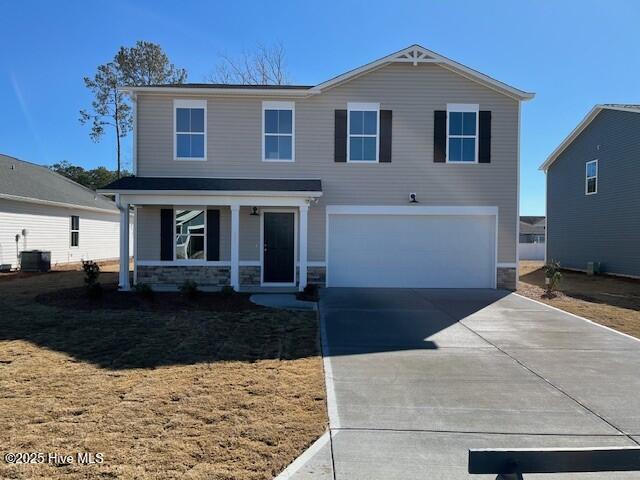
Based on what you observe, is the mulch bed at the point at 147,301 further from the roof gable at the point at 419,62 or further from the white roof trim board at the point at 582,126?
the white roof trim board at the point at 582,126

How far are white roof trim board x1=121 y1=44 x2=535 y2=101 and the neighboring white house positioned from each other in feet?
29.4

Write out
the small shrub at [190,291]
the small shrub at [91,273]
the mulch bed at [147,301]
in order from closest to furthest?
the mulch bed at [147,301]
the small shrub at [91,273]
the small shrub at [190,291]

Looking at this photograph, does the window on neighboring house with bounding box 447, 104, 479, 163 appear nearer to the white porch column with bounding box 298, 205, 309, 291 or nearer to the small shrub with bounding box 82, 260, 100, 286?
the white porch column with bounding box 298, 205, 309, 291

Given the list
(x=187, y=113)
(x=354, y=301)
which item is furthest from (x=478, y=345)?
(x=187, y=113)

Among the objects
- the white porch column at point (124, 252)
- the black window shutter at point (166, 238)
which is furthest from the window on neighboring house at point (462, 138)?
the white porch column at point (124, 252)

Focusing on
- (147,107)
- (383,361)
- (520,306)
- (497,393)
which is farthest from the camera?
(147,107)

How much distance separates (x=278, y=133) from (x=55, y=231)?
43.9ft

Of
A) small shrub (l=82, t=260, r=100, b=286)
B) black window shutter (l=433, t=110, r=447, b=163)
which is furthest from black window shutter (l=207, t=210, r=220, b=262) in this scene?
black window shutter (l=433, t=110, r=447, b=163)

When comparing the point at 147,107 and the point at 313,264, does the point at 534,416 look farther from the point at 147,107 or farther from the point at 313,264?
the point at 147,107

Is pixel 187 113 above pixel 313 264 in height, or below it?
above

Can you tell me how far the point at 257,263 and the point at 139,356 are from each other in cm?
677

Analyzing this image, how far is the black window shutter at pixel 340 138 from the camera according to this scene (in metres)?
13.0

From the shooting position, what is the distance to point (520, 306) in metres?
10.6

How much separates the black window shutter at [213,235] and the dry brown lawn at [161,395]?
4.46m
